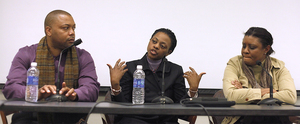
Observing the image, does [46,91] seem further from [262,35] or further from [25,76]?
[262,35]

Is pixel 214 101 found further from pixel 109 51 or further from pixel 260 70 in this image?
pixel 109 51

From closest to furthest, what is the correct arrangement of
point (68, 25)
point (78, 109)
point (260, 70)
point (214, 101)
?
point (78, 109) < point (214, 101) < point (68, 25) < point (260, 70)

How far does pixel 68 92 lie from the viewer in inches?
82.4

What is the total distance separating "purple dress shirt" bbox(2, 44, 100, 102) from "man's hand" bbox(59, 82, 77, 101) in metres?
0.06

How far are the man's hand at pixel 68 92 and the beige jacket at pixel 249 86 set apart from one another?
123cm

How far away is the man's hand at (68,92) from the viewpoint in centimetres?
208

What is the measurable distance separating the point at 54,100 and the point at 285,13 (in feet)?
8.67

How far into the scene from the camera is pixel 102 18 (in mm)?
3275

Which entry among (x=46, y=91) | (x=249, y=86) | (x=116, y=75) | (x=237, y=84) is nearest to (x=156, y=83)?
(x=116, y=75)

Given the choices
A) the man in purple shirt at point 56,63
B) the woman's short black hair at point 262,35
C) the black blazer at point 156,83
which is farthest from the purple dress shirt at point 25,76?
the woman's short black hair at point 262,35

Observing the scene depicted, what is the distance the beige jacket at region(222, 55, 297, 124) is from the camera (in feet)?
7.73

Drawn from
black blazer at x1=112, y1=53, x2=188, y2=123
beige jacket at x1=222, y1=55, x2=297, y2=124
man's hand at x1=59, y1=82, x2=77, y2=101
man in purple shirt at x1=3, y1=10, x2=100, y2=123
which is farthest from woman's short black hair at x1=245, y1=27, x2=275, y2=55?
man's hand at x1=59, y1=82, x2=77, y2=101

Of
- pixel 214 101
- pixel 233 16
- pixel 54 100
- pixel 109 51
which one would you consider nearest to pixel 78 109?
pixel 54 100

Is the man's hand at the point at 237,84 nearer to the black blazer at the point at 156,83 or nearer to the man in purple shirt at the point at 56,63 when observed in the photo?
the black blazer at the point at 156,83
